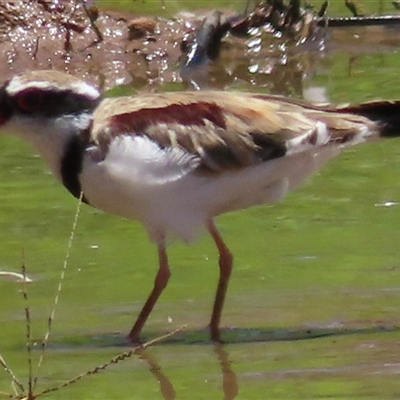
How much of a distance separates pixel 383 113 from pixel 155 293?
1446mm

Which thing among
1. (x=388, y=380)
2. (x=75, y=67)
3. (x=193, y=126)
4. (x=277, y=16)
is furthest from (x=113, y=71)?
(x=388, y=380)

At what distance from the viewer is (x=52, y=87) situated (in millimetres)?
7102

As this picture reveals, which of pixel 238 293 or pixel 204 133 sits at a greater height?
pixel 204 133

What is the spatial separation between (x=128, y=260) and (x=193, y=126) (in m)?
1.35

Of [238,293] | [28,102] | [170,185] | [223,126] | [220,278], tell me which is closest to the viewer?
[170,185]

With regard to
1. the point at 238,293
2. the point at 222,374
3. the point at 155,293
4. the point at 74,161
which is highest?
the point at 74,161

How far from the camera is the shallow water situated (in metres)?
6.17

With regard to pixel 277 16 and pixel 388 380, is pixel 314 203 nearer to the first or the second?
pixel 388 380

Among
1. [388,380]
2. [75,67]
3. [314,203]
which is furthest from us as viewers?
[75,67]

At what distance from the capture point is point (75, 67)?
14.0 metres

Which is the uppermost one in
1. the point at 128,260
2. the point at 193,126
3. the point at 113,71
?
the point at 193,126

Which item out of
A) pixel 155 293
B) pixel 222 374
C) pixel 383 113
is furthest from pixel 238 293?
pixel 222 374

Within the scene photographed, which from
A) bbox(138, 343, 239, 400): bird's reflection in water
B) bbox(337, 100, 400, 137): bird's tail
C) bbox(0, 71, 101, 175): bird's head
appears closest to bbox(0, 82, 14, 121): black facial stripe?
bbox(0, 71, 101, 175): bird's head

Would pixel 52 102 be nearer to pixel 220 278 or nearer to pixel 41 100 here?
pixel 41 100
